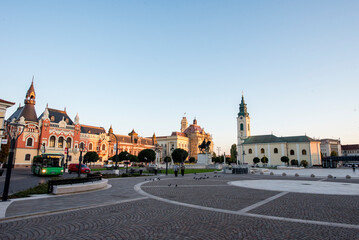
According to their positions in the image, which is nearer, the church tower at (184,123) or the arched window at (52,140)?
the arched window at (52,140)

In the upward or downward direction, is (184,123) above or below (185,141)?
above

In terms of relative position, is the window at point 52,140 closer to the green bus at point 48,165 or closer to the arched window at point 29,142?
the arched window at point 29,142

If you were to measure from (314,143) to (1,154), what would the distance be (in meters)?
98.9

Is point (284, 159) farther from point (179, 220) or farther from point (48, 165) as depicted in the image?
point (179, 220)

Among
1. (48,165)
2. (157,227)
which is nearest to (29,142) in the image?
(48,165)

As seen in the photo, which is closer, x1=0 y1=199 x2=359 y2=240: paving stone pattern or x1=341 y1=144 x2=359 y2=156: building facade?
x1=0 y1=199 x2=359 y2=240: paving stone pattern

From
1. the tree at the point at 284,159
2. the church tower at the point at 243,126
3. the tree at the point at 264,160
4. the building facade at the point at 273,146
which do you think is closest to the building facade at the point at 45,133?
the tree at the point at 264,160

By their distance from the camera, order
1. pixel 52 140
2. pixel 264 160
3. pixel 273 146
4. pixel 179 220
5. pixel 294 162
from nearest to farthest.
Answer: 1. pixel 179 220
2. pixel 52 140
3. pixel 294 162
4. pixel 264 160
5. pixel 273 146

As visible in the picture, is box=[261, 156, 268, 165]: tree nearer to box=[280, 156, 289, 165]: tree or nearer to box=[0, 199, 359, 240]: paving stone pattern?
box=[280, 156, 289, 165]: tree

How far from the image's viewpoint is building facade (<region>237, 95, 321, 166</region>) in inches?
3322

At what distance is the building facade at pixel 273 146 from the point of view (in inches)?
3322

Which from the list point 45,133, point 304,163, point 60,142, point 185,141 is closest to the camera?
point 45,133

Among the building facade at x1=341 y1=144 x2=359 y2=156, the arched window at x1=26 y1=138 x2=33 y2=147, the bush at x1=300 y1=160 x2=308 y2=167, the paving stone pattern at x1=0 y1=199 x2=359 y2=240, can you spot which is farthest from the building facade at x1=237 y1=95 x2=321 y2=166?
the building facade at x1=341 y1=144 x2=359 y2=156

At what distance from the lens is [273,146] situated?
90.6 m
